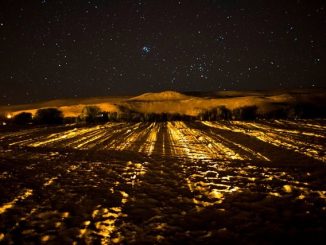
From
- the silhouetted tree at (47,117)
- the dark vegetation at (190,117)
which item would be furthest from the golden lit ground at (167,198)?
the silhouetted tree at (47,117)

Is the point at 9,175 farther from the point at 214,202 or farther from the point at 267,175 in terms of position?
the point at 267,175

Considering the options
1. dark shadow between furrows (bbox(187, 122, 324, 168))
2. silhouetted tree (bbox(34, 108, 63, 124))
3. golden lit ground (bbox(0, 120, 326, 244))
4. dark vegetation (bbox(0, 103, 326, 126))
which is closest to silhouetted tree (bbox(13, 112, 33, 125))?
dark vegetation (bbox(0, 103, 326, 126))

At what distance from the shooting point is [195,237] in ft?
16.1

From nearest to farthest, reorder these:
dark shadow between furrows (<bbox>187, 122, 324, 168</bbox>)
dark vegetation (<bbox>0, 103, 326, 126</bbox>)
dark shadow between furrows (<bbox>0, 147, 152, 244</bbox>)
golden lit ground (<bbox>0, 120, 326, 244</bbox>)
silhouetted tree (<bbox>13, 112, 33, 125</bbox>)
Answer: golden lit ground (<bbox>0, 120, 326, 244</bbox>) → dark shadow between furrows (<bbox>0, 147, 152, 244</bbox>) → dark shadow between furrows (<bbox>187, 122, 324, 168</bbox>) → dark vegetation (<bbox>0, 103, 326, 126</bbox>) → silhouetted tree (<bbox>13, 112, 33, 125</bbox>)

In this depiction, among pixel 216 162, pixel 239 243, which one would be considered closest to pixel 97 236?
pixel 239 243

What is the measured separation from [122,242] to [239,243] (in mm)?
1882

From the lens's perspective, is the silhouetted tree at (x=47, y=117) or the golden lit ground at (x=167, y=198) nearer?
the golden lit ground at (x=167, y=198)

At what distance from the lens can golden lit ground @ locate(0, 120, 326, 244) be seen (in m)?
5.08

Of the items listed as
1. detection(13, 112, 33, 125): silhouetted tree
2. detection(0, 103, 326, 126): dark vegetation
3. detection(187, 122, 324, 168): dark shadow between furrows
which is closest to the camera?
detection(187, 122, 324, 168): dark shadow between furrows

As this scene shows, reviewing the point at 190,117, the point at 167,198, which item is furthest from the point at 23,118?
the point at 167,198

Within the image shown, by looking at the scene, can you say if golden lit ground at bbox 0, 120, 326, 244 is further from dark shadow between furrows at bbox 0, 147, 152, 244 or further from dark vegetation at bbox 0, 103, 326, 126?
dark vegetation at bbox 0, 103, 326, 126

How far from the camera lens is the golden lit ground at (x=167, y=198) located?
5.08 meters

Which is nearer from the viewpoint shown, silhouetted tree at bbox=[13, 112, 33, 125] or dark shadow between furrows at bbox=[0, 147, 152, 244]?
dark shadow between furrows at bbox=[0, 147, 152, 244]

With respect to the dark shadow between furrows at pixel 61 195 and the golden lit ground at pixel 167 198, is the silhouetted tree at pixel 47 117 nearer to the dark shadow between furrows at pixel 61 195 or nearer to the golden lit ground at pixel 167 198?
the dark shadow between furrows at pixel 61 195
